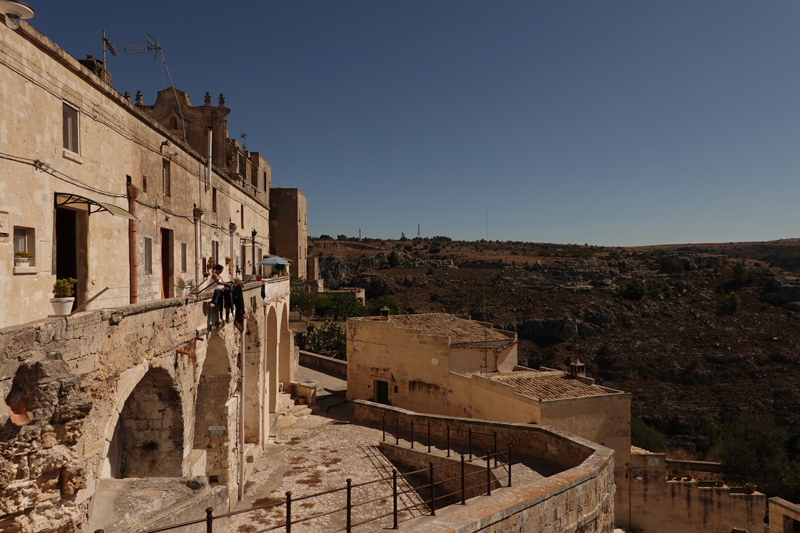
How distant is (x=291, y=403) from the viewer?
64.5 ft

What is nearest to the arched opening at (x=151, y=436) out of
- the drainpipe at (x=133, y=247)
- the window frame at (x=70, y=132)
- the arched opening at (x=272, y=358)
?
the drainpipe at (x=133, y=247)

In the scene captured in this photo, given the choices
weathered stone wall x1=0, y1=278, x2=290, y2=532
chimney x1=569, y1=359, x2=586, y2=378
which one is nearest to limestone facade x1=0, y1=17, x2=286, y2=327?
weathered stone wall x1=0, y1=278, x2=290, y2=532

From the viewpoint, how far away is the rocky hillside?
40906 mm

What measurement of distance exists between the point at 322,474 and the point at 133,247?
7746mm

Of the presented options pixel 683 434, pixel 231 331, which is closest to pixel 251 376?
pixel 231 331

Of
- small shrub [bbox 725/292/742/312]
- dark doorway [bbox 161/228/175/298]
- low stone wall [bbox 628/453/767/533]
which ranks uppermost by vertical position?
dark doorway [bbox 161/228/175/298]

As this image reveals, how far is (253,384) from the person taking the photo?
567 inches

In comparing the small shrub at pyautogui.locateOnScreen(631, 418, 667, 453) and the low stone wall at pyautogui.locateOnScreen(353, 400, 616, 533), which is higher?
the low stone wall at pyautogui.locateOnScreen(353, 400, 616, 533)

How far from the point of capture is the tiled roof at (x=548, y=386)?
1541cm

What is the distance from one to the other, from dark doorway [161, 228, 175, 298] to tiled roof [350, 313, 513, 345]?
10384 millimetres

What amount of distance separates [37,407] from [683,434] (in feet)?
143

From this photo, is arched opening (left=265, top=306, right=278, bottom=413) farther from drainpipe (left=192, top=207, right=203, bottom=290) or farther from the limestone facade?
the limestone facade

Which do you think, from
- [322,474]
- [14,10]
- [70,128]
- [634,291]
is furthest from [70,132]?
[634,291]

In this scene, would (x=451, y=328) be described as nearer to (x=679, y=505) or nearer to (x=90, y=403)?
(x=679, y=505)
